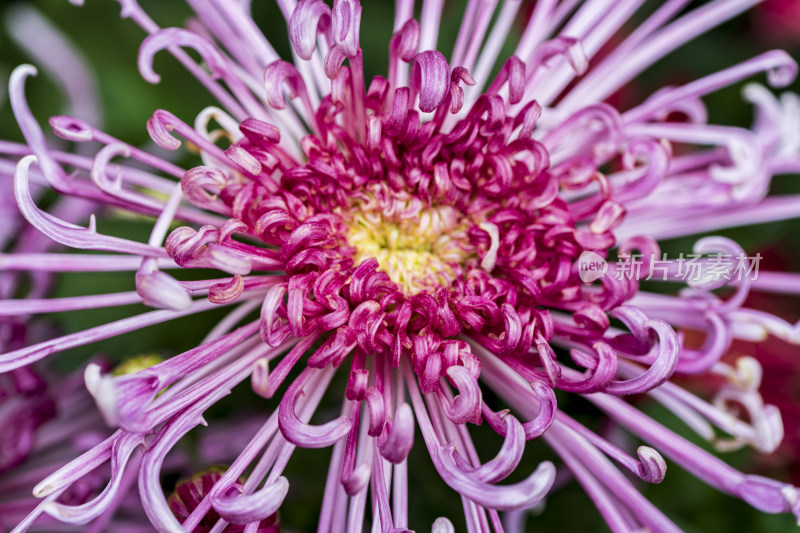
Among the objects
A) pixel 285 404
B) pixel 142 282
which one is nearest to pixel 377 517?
pixel 285 404

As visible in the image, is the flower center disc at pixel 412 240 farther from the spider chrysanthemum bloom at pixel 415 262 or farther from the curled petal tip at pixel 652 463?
the curled petal tip at pixel 652 463

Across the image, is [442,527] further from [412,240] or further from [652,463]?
[412,240]

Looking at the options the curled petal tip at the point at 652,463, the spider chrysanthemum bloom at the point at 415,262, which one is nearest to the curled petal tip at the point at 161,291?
the spider chrysanthemum bloom at the point at 415,262

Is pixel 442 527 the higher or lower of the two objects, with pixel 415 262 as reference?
lower

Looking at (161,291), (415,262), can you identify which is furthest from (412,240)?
(161,291)

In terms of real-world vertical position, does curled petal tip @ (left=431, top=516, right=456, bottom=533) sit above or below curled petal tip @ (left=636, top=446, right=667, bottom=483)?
below

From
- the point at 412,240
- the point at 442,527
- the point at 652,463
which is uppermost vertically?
the point at 412,240

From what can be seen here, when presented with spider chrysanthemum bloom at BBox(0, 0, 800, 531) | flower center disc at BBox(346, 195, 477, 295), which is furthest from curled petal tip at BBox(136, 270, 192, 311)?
flower center disc at BBox(346, 195, 477, 295)

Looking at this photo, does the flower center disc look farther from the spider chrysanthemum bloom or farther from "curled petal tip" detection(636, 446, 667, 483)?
"curled petal tip" detection(636, 446, 667, 483)
